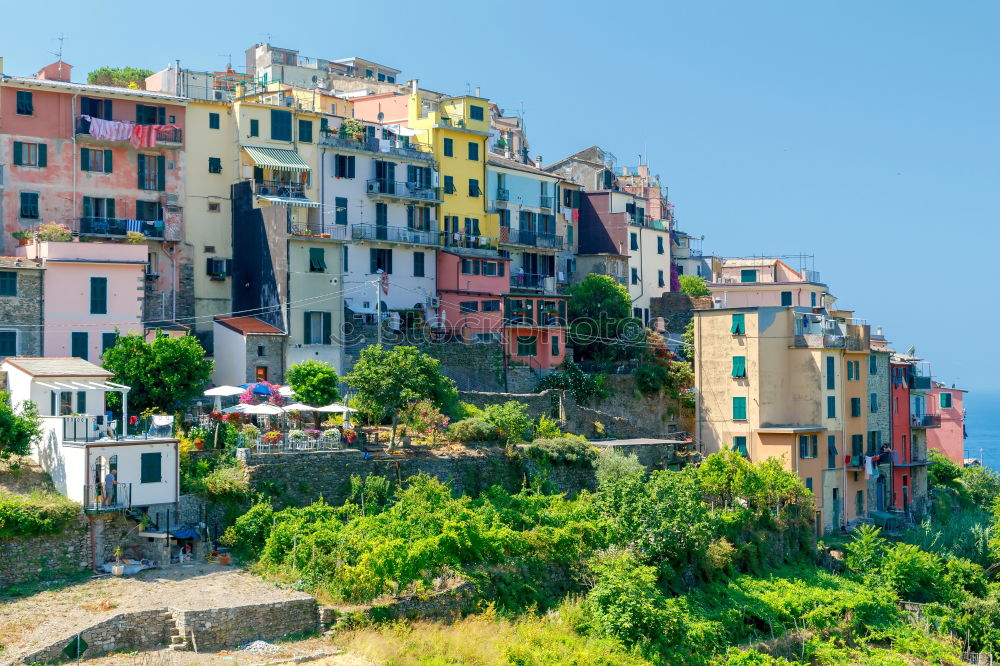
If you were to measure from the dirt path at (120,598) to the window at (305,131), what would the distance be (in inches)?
1117

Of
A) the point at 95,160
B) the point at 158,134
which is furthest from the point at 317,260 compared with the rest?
the point at 95,160

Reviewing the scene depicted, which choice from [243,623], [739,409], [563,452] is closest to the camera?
[243,623]

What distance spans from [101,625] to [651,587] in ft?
58.4

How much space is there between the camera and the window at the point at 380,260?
2496 inches

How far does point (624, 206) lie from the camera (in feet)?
263

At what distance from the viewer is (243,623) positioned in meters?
36.2

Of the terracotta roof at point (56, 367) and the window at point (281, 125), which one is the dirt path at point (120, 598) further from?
the window at point (281, 125)

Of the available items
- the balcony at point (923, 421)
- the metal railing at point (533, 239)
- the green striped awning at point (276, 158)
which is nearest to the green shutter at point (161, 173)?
the green striped awning at point (276, 158)

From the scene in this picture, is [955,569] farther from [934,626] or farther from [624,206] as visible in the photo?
[624,206]

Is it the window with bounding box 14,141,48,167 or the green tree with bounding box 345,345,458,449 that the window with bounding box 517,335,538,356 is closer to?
the green tree with bounding box 345,345,458,449

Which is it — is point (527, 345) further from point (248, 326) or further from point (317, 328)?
point (248, 326)

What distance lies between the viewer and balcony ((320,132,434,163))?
209ft

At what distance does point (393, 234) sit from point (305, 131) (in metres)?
6.75

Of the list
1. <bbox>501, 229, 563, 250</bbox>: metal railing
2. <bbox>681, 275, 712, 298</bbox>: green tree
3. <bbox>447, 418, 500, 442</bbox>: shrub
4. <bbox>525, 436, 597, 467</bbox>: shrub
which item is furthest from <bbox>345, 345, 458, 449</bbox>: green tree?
<bbox>681, 275, 712, 298</bbox>: green tree
